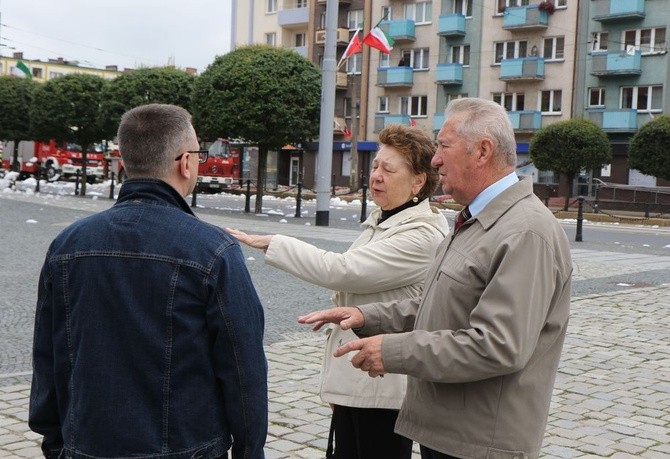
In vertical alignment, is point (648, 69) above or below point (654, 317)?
above

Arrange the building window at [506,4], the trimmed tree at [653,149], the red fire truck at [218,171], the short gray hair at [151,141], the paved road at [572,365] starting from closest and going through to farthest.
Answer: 1. the short gray hair at [151,141]
2. the paved road at [572,365]
3. the trimmed tree at [653,149]
4. the red fire truck at [218,171]
5. the building window at [506,4]

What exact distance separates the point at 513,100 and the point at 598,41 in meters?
5.76

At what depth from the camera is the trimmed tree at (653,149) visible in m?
33.8

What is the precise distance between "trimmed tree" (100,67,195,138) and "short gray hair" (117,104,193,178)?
27.3 metres

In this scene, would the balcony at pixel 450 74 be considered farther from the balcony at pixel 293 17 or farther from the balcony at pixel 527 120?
the balcony at pixel 293 17

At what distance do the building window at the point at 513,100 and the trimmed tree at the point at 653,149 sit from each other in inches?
609

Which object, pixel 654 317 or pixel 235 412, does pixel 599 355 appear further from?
pixel 235 412

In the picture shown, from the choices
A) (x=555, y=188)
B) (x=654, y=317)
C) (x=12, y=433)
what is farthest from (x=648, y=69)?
(x=12, y=433)

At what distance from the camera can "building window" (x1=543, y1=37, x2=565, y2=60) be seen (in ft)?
159

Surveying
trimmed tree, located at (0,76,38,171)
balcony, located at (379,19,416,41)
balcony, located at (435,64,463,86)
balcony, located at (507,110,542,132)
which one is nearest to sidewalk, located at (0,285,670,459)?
balcony, located at (507,110,542,132)

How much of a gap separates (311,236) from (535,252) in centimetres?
1593

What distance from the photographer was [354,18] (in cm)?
5869

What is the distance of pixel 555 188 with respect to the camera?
156 feet

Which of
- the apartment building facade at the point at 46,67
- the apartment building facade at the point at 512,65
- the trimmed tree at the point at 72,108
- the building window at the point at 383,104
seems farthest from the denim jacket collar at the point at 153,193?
the apartment building facade at the point at 46,67
